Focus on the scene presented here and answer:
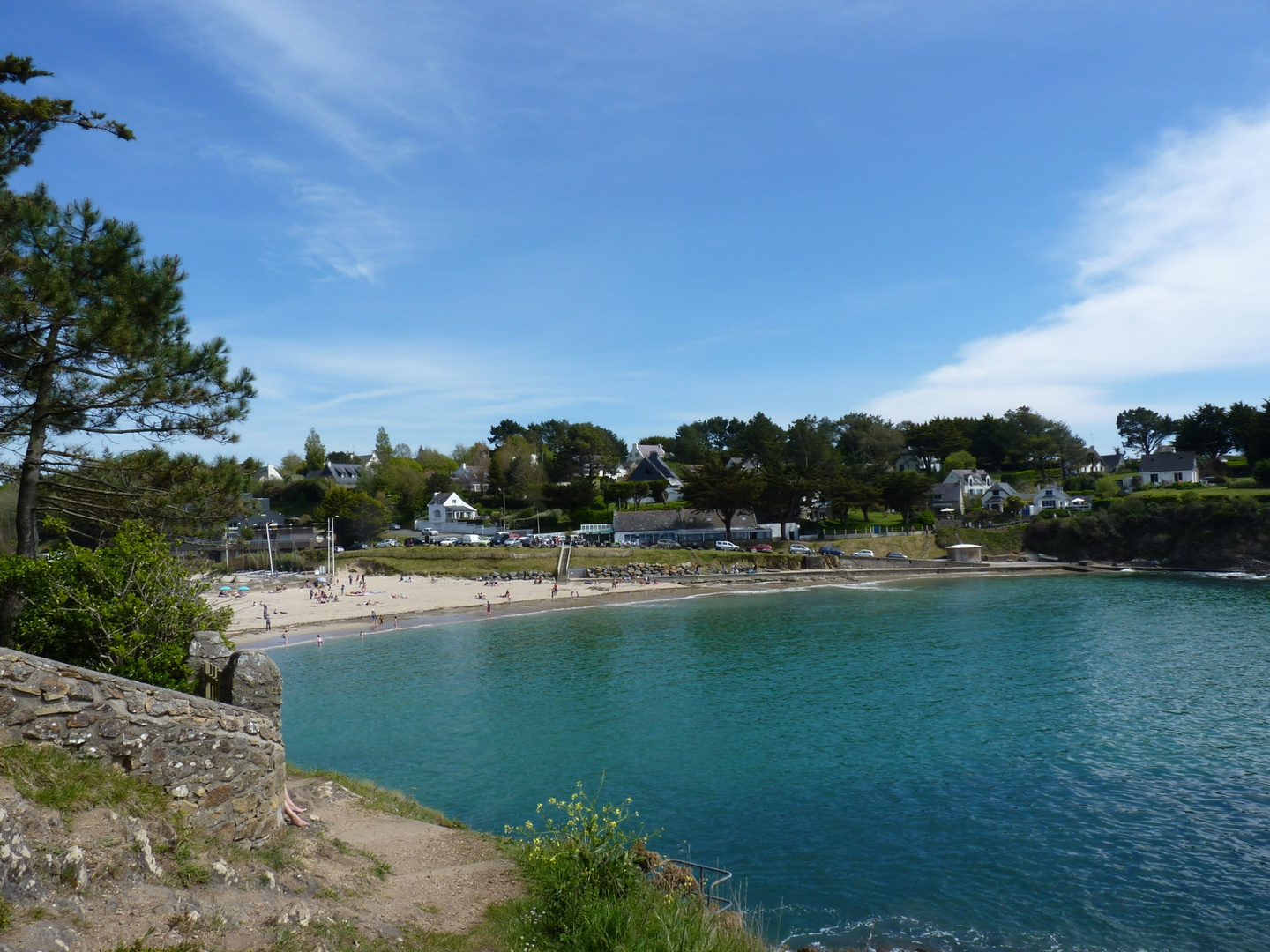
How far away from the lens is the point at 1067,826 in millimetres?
15430

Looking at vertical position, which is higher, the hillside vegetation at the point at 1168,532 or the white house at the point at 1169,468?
the white house at the point at 1169,468

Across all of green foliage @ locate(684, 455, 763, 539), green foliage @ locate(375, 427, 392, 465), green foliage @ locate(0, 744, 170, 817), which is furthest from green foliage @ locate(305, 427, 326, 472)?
green foliage @ locate(0, 744, 170, 817)

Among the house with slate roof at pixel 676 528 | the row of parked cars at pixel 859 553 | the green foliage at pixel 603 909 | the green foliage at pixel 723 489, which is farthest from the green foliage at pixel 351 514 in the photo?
the green foliage at pixel 603 909

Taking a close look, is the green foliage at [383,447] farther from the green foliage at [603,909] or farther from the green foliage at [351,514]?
the green foliage at [603,909]

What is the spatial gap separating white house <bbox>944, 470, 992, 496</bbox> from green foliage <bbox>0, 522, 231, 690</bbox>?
98.9 meters

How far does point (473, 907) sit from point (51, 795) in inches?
189

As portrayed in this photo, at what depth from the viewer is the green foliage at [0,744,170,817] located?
670cm

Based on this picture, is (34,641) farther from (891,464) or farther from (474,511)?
(891,464)

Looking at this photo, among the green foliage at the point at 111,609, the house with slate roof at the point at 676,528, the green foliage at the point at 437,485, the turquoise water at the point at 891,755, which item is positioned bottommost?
the turquoise water at the point at 891,755

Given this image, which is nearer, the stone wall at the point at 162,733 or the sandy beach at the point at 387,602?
the stone wall at the point at 162,733

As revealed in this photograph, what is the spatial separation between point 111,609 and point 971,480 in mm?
105348

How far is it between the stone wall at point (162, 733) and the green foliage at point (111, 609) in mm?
1994

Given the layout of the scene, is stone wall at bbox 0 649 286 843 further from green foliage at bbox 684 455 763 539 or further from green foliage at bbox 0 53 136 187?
green foliage at bbox 684 455 763 539

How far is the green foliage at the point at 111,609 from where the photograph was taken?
388 inches
